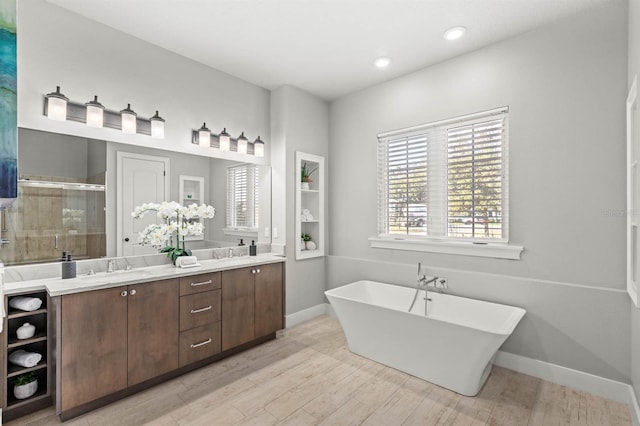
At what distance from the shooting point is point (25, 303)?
204cm

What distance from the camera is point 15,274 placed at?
7.18 ft

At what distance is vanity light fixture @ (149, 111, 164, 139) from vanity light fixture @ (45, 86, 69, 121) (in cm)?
62

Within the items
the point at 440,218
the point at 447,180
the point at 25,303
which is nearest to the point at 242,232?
the point at 25,303

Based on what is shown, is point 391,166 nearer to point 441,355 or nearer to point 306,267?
point 306,267

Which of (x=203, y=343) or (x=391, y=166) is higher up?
(x=391, y=166)

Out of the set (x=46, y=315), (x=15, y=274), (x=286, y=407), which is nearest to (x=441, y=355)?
(x=286, y=407)

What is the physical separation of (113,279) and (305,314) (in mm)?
2297

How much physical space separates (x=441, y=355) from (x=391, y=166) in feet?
6.82

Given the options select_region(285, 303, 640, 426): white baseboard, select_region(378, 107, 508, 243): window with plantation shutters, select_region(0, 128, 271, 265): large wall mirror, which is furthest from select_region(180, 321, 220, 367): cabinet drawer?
select_region(285, 303, 640, 426): white baseboard

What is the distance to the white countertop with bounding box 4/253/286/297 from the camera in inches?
79.7

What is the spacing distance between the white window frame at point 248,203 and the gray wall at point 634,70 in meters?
3.31

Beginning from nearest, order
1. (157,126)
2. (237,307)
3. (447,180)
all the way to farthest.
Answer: (157,126) < (237,307) < (447,180)

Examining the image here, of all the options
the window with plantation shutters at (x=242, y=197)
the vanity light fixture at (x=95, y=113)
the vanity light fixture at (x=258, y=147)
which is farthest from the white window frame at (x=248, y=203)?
the vanity light fixture at (x=95, y=113)

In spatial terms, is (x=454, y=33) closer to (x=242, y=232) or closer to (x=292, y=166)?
(x=292, y=166)
